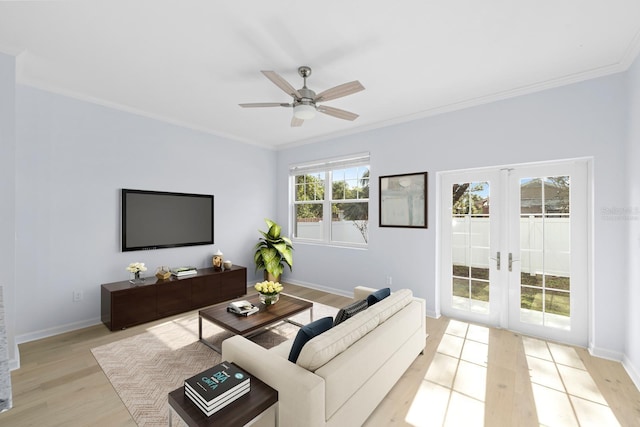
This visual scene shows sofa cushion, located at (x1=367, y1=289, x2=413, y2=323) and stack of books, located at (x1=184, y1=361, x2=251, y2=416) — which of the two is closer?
stack of books, located at (x1=184, y1=361, x2=251, y2=416)

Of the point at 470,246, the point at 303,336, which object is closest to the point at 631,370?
the point at 470,246

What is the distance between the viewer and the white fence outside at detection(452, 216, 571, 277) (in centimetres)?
305

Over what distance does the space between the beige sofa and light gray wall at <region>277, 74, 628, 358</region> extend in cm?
195

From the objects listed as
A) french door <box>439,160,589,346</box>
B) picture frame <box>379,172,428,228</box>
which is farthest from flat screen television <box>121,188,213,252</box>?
french door <box>439,160,589,346</box>

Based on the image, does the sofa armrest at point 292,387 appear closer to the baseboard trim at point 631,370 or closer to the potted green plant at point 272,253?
Answer: the baseboard trim at point 631,370

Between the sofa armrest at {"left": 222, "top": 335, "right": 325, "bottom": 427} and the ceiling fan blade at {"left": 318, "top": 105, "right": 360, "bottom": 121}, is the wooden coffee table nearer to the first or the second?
the sofa armrest at {"left": 222, "top": 335, "right": 325, "bottom": 427}

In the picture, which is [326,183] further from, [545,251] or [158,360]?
[158,360]

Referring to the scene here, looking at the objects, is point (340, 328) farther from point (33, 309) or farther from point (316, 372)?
point (33, 309)

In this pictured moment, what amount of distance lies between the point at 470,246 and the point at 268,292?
2575mm

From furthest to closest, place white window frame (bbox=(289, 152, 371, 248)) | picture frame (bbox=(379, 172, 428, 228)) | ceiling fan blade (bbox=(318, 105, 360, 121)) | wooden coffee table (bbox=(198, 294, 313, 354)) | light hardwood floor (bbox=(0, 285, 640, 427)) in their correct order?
white window frame (bbox=(289, 152, 371, 248)), picture frame (bbox=(379, 172, 428, 228)), ceiling fan blade (bbox=(318, 105, 360, 121)), wooden coffee table (bbox=(198, 294, 313, 354)), light hardwood floor (bbox=(0, 285, 640, 427))

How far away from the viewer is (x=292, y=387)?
144 cm

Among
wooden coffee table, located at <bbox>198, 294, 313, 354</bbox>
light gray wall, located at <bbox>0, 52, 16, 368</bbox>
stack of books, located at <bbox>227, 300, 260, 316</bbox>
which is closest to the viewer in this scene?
light gray wall, located at <bbox>0, 52, 16, 368</bbox>

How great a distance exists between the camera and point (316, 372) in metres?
1.52

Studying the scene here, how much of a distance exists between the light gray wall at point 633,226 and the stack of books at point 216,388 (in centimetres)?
312
